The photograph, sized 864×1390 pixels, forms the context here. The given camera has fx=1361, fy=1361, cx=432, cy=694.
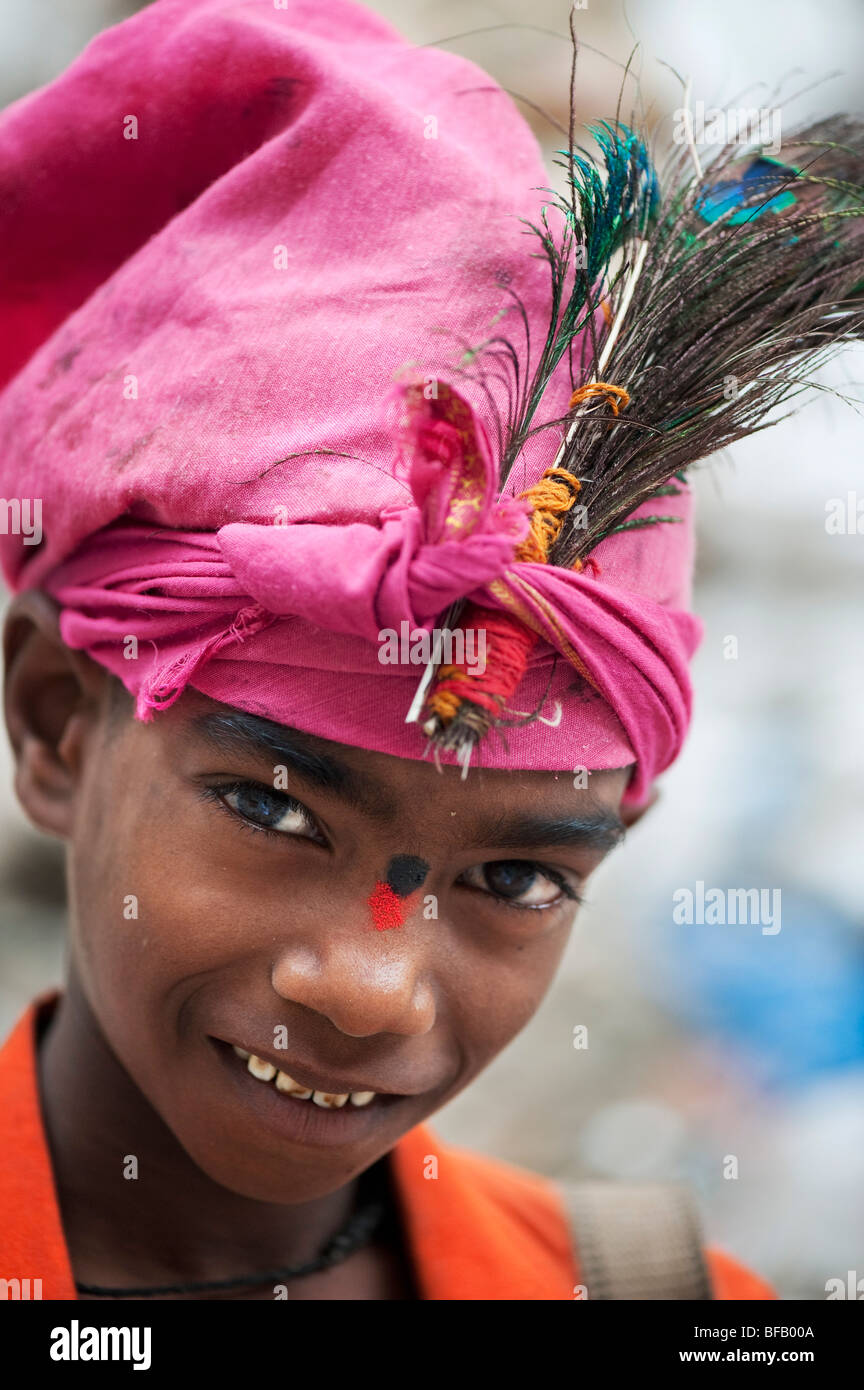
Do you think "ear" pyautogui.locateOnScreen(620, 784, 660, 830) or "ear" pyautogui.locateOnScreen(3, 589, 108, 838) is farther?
"ear" pyautogui.locateOnScreen(620, 784, 660, 830)

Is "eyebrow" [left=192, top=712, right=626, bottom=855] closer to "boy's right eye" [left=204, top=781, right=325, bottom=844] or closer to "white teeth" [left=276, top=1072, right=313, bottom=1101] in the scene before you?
"boy's right eye" [left=204, top=781, right=325, bottom=844]

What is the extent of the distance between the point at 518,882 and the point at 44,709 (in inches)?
26.5

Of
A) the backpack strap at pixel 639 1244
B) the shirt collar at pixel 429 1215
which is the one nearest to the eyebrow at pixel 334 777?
the shirt collar at pixel 429 1215

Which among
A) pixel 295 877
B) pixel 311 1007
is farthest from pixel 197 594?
pixel 311 1007

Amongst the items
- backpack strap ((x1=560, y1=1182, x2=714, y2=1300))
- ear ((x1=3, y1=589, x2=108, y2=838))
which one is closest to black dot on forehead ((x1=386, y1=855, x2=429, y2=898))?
ear ((x1=3, y1=589, x2=108, y2=838))

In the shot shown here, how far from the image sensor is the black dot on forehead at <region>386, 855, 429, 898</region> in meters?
1.45

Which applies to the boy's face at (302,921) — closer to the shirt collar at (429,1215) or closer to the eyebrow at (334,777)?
the eyebrow at (334,777)

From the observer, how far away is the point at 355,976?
55.8 inches

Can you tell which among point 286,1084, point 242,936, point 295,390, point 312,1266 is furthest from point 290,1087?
point 295,390

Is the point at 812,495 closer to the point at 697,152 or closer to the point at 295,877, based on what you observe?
the point at 697,152

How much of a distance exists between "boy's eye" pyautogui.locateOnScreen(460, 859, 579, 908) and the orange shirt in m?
0.58

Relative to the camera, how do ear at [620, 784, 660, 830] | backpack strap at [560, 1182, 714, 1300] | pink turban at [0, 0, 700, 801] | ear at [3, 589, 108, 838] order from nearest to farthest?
pink turban at [0, 0, 700, 801] → ear at [3, 589, 108, 838] → ear at [620, 784, 660, 830] → backpack strap at [560, 1182, 714, 1300]

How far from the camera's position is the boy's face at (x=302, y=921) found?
144 cm

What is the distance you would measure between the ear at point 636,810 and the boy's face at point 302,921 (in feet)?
0.86
